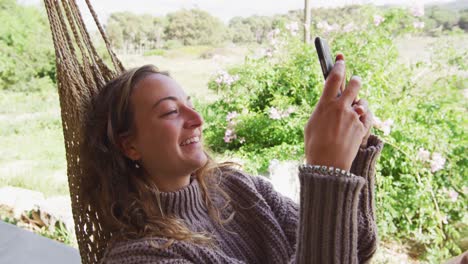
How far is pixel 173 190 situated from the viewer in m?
A: 1.21

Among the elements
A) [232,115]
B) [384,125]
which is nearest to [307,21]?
[232,115]

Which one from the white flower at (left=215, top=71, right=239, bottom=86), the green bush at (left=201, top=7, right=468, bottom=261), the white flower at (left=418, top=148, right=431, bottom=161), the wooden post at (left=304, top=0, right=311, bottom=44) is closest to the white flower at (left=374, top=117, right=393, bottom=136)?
the green bush at (left=201, top=7, right=468, bottom=261)

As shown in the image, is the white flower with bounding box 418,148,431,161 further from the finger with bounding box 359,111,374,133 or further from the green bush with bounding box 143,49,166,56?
the green bush with bounding box 143,49,166,56

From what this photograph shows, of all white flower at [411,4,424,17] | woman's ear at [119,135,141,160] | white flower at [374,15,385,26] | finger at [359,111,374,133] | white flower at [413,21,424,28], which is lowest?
woman's ear at [119,135,141,160]

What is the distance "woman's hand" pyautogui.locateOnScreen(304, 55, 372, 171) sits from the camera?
79 cm

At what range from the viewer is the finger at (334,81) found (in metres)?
0.78

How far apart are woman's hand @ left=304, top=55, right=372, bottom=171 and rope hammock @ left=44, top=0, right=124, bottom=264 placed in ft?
2.21

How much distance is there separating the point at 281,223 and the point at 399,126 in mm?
1151

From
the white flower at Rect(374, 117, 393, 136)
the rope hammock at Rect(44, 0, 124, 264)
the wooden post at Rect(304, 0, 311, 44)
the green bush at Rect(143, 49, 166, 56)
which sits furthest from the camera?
the green bush at Rect(143, 49, 166, 56)

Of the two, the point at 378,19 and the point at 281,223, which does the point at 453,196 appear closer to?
the point at 378,19

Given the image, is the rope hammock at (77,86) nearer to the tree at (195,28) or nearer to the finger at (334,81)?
the finger at (334,81)

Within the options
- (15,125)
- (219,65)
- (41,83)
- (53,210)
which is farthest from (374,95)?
(15,125)

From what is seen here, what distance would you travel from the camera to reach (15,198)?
3.04m

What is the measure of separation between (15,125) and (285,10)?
97.6 inches
